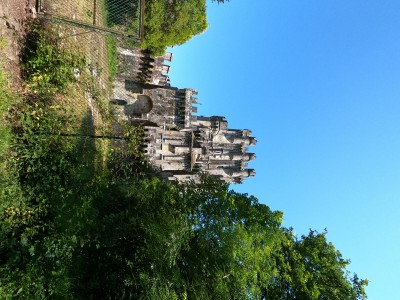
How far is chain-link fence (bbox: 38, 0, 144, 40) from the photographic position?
1570 centimetres

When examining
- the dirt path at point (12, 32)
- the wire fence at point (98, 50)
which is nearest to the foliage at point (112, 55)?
the wire fence at point (98, 50)

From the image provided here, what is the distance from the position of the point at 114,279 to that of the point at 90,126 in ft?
27.8

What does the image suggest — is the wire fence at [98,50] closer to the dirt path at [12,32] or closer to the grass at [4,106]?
the dirt path at [12,32]

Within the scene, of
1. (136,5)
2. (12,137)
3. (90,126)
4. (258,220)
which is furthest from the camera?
(136,5)

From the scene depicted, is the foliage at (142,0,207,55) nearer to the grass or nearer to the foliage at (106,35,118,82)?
the foliage at (106,35,118,82)

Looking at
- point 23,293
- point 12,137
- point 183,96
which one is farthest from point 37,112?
point 183,96

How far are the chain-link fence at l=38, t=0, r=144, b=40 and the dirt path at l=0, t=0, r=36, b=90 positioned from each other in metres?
0.71

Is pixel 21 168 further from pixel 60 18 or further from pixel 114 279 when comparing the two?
pixel 60 18

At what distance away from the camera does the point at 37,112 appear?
47.8 ft

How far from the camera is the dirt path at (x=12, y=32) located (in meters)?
13.2

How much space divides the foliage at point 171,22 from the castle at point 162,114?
6.69 ft

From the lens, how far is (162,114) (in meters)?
26.1

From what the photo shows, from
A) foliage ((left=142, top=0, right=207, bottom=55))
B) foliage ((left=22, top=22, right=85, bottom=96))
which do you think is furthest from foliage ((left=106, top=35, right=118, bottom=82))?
foliage ((left=22, top=22, right=85, bottom=96))

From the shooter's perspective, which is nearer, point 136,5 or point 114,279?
point 114,279
